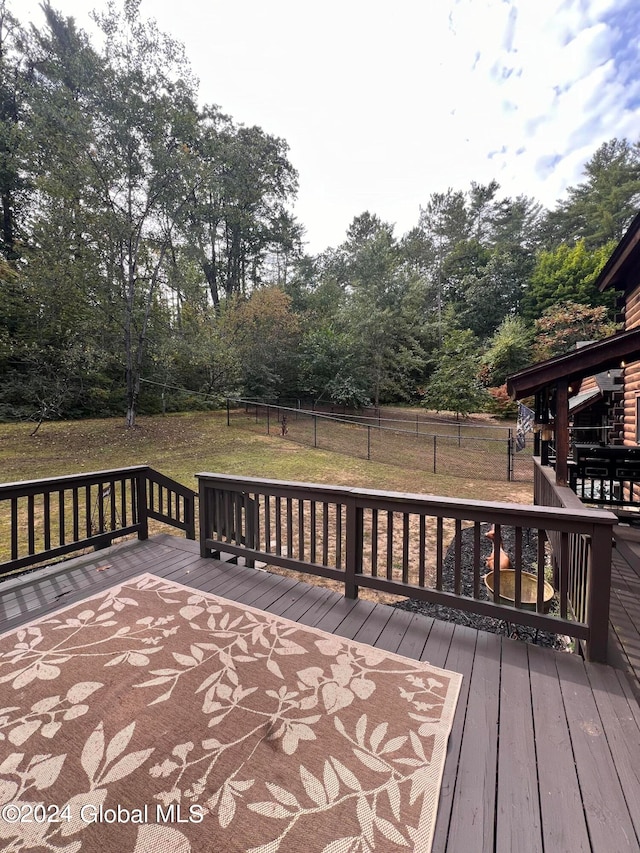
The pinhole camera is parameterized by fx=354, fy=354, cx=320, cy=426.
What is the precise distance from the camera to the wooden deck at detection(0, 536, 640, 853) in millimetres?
1163

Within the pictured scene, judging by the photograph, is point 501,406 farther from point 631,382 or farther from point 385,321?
point 631,382

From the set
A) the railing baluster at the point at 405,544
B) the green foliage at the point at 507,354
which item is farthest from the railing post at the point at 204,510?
the green foliage at the point at 507,354

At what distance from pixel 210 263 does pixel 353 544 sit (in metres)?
20.8

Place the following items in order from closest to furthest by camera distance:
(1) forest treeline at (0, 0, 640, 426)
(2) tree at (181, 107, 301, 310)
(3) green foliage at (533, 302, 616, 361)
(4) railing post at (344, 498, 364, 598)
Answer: (4) railing post at (344, 498, 364, 598) < (1) forest treeline at (0, 0, 640, 426) < (2) tree at (181, 107, 301, 310) < (3) green foliage at (533, 302, 616, 361)

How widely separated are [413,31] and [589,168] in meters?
21.1

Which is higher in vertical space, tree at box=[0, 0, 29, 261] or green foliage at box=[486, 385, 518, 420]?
tree at box=[0, 0, 29, 261]

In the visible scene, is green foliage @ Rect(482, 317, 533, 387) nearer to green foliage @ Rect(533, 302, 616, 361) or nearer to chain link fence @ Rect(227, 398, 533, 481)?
green foliage @ Rect(533, 302, 616, 361)

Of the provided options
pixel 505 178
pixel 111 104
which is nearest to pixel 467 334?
pixel 505 178

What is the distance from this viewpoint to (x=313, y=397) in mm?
17766

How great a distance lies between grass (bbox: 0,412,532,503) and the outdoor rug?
512cm

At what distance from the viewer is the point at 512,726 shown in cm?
157

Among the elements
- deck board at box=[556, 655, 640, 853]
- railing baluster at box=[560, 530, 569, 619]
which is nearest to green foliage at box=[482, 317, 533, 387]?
railing baluster at box=[560, 530, 569, 619]

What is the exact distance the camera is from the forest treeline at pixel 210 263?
10.4 m

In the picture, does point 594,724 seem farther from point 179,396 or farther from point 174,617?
point 179,396
